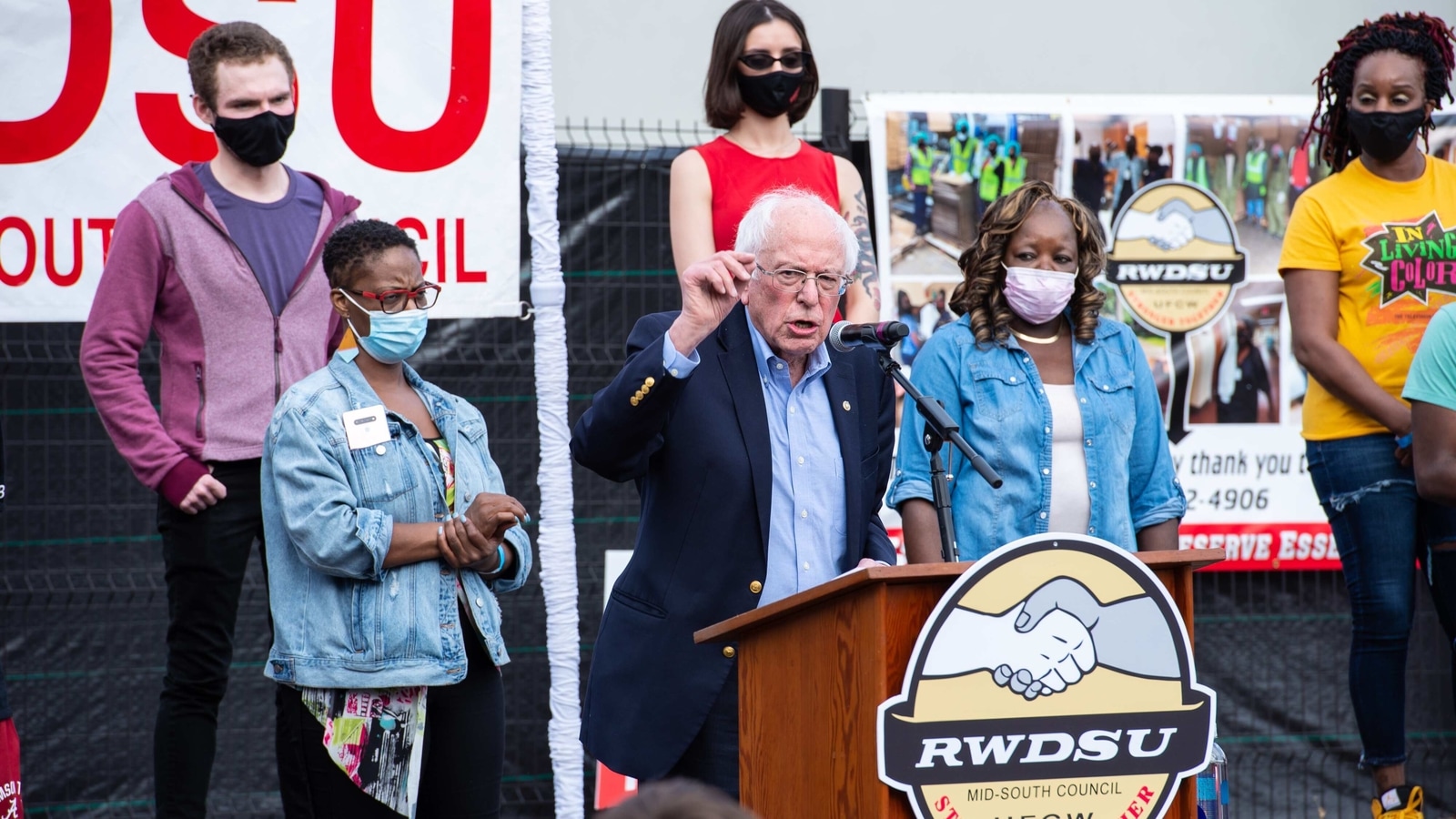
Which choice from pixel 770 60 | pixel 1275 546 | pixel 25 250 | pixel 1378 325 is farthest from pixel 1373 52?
pixel 25 250

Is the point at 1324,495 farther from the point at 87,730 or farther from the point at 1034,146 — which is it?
the point at 87,730

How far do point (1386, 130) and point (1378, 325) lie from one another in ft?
1.96

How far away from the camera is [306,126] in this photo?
519 centimetres

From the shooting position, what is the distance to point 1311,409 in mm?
4766

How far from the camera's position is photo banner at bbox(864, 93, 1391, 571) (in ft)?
19.9

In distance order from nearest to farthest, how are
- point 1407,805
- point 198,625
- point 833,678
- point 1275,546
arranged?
point 833,678 → point 198,625 → point 1407,805 → point 1275,546

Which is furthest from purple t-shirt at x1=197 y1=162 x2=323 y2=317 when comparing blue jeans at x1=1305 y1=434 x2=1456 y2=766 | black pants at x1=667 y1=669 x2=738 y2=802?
blue jeans at x1=1305 y1=434 x2=1456 y2=766

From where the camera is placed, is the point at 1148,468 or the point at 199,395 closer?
the point at 1148,468

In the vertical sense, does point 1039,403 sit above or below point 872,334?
below

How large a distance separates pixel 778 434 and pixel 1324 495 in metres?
2.25

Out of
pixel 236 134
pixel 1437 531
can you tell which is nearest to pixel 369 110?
pixel 236 134

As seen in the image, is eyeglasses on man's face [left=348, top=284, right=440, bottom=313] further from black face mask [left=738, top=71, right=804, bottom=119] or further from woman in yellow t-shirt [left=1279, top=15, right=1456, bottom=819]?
woman in yellow t-shirt [left=1279, top=15, right=1456, bottom=819]

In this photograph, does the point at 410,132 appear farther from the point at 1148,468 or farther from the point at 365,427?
the point at 1148,468

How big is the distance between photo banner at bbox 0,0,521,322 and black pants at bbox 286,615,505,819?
6.38 feet
